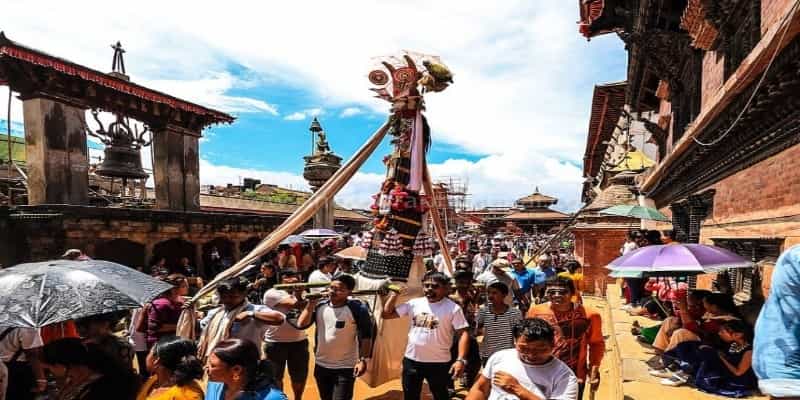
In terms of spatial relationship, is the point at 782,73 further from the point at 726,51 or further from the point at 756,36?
the point at 726,51

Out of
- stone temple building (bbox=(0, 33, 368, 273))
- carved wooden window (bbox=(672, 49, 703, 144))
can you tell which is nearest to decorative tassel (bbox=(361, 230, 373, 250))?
carved wooden window (bbox=(672, 49, 703, 144))

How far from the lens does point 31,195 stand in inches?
Answer: 396

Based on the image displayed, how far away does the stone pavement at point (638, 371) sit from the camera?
4059 millimetres

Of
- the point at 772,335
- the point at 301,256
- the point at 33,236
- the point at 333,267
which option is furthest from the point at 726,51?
the point at 33,236

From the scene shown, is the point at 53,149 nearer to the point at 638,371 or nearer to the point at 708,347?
the point at 638,371

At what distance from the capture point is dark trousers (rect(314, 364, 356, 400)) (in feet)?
12.9

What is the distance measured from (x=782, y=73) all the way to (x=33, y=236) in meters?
12.5

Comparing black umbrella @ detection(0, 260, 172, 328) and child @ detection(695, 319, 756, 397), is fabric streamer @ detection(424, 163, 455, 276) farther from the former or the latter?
black umbrella @ detection(0, 260, 172, 328)

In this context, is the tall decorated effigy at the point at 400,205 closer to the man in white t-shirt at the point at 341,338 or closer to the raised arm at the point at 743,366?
the man in white t-shirt at the point at 341,338

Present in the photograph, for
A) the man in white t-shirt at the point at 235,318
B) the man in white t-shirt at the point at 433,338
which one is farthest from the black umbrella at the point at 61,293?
the man in white t-shirt at the point at 433,338

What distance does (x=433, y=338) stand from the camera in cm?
378

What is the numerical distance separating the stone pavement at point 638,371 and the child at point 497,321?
128cm

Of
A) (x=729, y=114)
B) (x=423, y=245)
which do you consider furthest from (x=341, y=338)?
(x=729, y=114)

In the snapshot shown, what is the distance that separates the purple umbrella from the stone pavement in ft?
3.55
